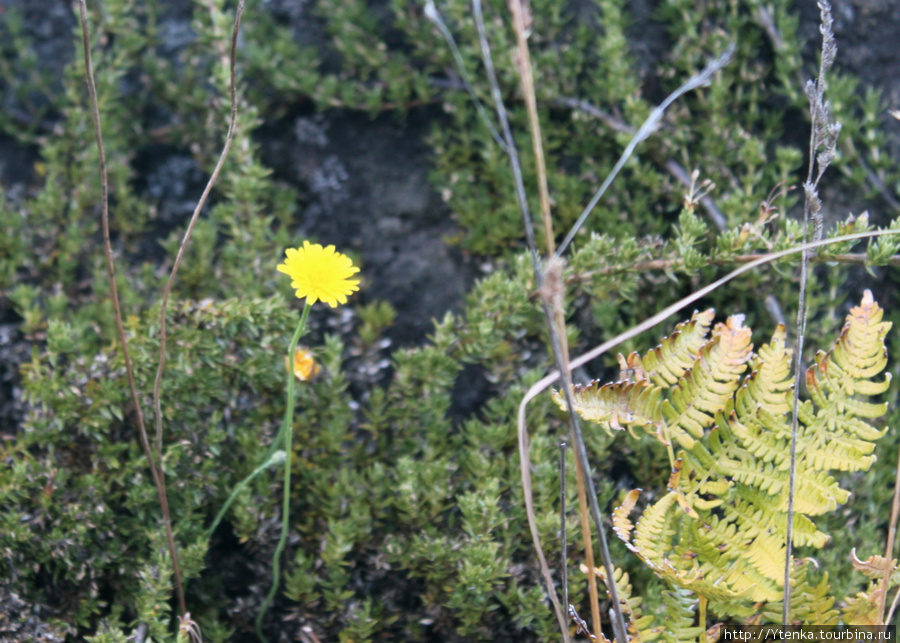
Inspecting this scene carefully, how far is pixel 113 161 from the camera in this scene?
2.92 m

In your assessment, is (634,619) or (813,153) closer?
(813,153)

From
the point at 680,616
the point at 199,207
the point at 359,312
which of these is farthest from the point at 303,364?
the point at 680,616

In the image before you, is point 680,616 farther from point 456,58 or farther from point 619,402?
point 456,58

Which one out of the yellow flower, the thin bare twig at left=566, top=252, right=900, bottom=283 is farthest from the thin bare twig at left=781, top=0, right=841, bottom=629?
the yellow flower

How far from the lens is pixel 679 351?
1730 mm

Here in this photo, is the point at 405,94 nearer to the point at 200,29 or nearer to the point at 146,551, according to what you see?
the point at 200,29

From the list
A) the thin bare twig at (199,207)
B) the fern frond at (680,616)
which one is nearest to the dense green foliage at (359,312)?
the fern frond at (680,616)

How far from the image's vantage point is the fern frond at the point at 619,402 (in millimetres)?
1696

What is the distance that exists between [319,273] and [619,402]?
2.43ft

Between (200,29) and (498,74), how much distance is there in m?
1.12

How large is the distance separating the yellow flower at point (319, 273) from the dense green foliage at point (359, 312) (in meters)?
0.44

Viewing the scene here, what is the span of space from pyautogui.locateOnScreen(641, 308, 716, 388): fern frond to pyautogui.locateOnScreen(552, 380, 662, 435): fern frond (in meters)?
0.05

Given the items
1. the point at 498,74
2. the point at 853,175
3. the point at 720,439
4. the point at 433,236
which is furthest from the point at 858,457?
the point at 498,74

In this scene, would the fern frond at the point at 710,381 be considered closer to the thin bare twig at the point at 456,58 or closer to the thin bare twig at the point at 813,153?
the thin bare twig at the point at 813,153
